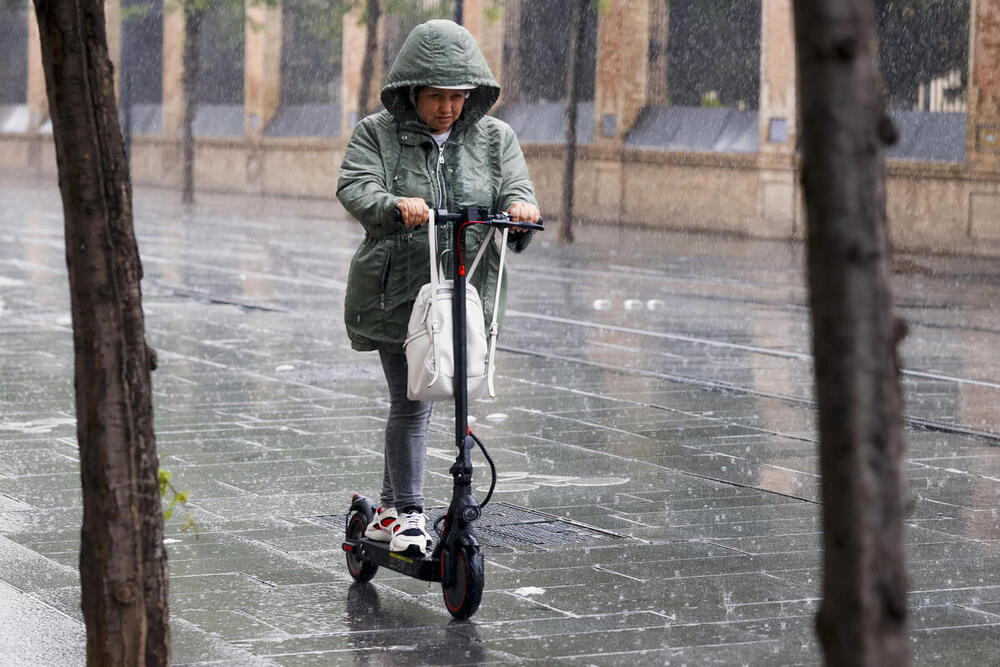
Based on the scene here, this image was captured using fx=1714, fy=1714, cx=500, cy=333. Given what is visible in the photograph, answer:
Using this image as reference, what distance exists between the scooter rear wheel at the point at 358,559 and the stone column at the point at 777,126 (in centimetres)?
2308

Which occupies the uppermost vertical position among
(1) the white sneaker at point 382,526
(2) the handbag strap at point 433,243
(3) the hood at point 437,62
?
(3) the hood at point 437,62

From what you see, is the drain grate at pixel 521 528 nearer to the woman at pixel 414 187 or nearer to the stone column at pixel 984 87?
the woman at pixel 414 187

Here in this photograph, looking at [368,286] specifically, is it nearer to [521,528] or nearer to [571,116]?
[521,528]

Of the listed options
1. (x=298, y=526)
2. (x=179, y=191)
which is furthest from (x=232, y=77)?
(x=298, y=526)

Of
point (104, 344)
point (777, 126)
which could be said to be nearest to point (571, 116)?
point (777, 126)

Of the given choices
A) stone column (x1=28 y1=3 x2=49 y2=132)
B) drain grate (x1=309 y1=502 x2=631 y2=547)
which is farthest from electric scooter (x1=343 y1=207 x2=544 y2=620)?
stone column (x1=28 y1=3 x2=49 y2=132)

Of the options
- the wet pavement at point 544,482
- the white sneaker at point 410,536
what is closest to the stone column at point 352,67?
the wet pavement at point 544,482

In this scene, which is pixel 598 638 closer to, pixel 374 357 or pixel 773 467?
pixel 773 467

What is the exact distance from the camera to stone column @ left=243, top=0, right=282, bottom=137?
42.6 metres

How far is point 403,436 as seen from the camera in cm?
544

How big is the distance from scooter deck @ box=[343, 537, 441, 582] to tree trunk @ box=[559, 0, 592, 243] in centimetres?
2081

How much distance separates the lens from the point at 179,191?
148ft

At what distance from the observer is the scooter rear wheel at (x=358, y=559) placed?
546 cm

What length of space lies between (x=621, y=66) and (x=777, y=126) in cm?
466
